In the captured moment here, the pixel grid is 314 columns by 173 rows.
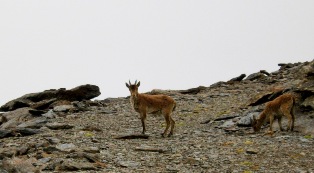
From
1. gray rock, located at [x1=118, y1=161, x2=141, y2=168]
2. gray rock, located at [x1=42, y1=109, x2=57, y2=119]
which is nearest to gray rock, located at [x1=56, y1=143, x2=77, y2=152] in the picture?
gray rock, located at [x1=118, y1=161, x2=141, y2=168]

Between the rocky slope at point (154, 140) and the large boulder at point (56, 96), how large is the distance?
4.42 feet

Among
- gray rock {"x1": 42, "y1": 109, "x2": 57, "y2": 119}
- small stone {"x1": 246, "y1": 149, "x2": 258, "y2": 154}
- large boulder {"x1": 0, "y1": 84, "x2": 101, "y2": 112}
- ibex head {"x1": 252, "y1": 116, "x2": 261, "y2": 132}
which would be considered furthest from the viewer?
large boulder {"x1": 0, "y1": 84, "x2": 101, "y2": 112}

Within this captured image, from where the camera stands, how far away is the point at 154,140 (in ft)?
71.4

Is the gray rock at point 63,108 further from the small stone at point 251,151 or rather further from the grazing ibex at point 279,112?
the small stone at point 251,151

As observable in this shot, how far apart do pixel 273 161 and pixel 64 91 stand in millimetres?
22815

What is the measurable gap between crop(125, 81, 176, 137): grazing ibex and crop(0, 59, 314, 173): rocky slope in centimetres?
116

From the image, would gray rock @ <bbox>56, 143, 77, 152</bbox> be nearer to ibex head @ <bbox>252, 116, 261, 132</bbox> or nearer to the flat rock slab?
the flat rock slab

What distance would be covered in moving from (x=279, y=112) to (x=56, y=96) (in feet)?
65.1

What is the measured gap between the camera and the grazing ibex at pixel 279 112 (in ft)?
76.8

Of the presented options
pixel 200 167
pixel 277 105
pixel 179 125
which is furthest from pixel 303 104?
pixel 200 167

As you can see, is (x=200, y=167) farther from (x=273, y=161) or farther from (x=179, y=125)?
(x=179, y=125)

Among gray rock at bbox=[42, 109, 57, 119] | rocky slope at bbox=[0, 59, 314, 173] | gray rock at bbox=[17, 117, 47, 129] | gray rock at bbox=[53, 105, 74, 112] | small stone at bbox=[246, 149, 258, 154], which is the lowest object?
small stone at bbox=[246, 149, 258, 154]

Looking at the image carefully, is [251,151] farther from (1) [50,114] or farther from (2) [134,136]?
(1) [50,114]

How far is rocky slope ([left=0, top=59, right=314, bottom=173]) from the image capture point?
16.9 meters
